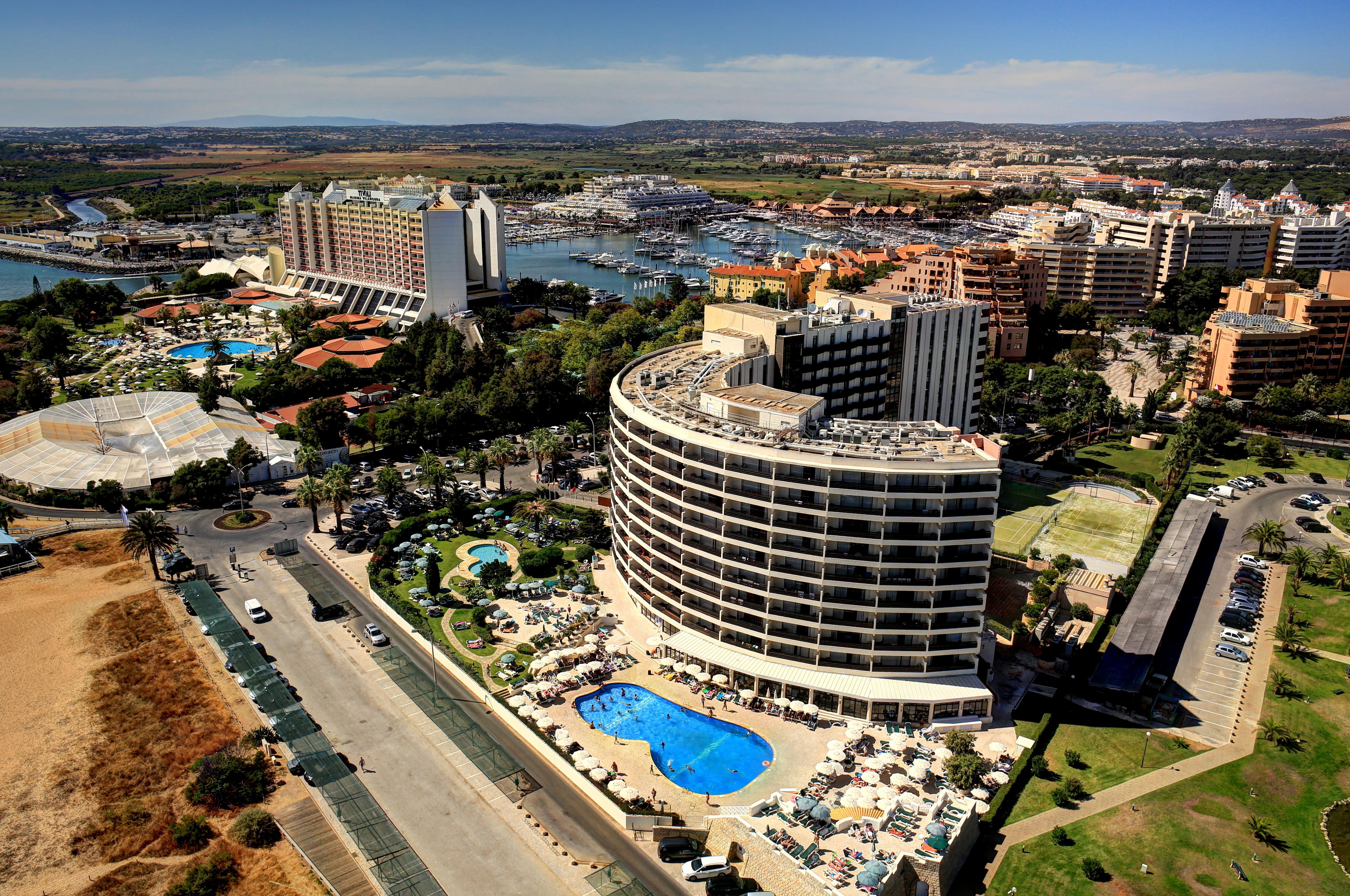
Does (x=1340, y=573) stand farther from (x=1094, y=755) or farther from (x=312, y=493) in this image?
(x=312, y=493)

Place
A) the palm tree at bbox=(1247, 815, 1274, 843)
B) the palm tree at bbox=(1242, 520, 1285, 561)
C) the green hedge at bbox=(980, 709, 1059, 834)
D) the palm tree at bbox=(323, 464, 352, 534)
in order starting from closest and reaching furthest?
the palm tree at bbox=(1247, 815, 1274, 843) < the green hedge at bbox=(980, 709, 1059, 834) < the palm tree at bbox=(1242, 520, 1285, 561) < the palm tree at bbox=(323, 464, 352, 534)

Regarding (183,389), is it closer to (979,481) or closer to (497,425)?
(497,425)

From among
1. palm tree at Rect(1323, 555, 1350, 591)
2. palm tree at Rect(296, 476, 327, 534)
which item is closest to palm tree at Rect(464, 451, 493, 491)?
palm tree at Rect(296, 476, 327, 534)

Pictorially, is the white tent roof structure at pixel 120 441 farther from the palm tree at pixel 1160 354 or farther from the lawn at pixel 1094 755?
the palm tree at pixel 1160 354

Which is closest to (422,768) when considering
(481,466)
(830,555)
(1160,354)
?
(830,555)

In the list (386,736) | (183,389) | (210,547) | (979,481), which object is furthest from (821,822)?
(183,389)

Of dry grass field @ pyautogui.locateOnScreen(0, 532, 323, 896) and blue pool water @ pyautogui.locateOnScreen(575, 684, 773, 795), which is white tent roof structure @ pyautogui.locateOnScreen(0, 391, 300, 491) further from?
blue pool water @ pyautogui.locateOnScreen(575, 684, 773, 795)
